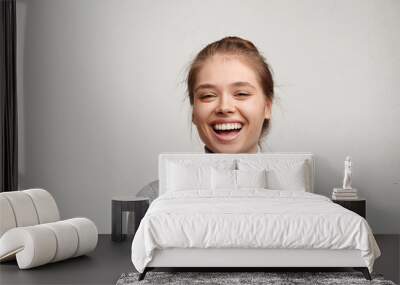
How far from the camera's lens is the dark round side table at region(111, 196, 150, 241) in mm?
6906

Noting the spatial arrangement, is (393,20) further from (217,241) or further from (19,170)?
(19,170)

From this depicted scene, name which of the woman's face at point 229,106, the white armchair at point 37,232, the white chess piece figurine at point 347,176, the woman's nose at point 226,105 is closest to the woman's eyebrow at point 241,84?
the woman's face at point 229,106

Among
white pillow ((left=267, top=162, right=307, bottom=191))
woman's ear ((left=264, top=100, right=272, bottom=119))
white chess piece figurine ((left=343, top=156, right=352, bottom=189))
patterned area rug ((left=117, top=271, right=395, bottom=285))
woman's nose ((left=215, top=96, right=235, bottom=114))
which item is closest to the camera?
patterned area rug ((left=117, top=271, right=395, bottom=285))

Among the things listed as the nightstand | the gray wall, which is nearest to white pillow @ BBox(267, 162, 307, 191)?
the nightstand

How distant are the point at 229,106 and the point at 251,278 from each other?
269 centimetres

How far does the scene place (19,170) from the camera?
7.51 metres

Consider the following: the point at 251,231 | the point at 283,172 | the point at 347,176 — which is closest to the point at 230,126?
the point at 283,172

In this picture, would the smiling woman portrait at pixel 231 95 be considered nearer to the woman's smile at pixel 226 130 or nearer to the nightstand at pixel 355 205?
the woman's smile at pixel 226 130

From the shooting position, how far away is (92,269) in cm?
555

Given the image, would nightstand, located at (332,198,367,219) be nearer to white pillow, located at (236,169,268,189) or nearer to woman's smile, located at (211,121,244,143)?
Result: white pillow, located at (236,169,268,189)

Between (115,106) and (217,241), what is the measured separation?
2.93 metres

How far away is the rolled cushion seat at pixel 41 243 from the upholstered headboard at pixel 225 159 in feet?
5.37

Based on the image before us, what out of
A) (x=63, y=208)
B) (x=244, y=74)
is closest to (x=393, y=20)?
(x=244, y=74)

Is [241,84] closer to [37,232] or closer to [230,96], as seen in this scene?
[230,96]
